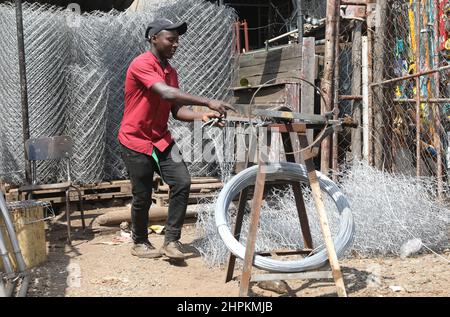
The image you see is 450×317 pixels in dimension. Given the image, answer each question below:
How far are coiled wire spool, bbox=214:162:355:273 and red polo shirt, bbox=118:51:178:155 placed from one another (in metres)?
1.03

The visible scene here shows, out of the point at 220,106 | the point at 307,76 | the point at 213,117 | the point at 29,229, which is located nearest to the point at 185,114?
the point at 213,117

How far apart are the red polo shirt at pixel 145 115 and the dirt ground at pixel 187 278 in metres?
1.05

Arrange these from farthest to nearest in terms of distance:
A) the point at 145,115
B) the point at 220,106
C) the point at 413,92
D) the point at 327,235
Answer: the point at 413,92, the point at 145,115, the point at 220,106, the point at 327,235

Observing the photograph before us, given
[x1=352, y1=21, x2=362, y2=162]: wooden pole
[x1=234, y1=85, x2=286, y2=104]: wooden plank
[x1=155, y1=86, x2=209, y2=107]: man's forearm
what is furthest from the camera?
[x1=234, y1=85, x2=286, y2=104]: wooden plank

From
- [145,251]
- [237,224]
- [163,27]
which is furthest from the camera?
[145,251]

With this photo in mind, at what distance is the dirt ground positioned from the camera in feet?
12.4

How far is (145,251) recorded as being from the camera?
4746mm

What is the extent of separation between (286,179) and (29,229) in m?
2.27

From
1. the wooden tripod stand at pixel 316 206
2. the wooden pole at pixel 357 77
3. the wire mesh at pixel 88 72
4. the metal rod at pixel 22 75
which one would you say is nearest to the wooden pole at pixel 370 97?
the wooden pole at pixel 357 77

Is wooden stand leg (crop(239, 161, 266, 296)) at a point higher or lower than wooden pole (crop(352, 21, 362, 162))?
lower

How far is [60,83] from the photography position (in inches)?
261

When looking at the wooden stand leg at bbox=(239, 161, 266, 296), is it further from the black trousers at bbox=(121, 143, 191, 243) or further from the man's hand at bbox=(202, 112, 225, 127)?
the black trousers at bbox=(121, 143, 191, 243)

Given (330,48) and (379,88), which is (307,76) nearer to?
(330,48)

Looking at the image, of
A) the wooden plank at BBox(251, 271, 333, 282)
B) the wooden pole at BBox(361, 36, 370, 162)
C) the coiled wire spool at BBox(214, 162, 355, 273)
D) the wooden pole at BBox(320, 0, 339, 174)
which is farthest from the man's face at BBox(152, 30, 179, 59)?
the wooden pole at BBox(361, 36, 370, 162)
